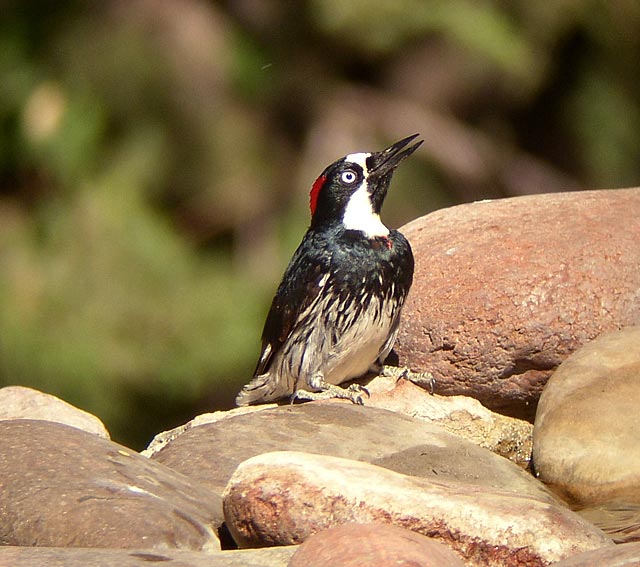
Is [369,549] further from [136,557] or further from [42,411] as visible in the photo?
[42,411]

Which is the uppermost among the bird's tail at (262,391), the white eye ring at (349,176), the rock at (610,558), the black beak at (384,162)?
the black beak at (384,162)

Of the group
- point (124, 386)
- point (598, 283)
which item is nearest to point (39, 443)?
point (598, 283)

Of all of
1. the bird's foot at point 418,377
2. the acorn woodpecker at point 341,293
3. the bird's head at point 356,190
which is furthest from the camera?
the bird's head at point 356,190

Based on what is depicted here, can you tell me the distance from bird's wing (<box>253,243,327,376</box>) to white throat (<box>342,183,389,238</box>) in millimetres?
224

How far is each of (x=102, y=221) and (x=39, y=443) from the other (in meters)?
5.27

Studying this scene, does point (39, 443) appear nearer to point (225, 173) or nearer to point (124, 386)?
point (124, 386)

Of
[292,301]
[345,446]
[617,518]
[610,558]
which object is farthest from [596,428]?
[610,558]

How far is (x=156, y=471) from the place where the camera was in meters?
3.75

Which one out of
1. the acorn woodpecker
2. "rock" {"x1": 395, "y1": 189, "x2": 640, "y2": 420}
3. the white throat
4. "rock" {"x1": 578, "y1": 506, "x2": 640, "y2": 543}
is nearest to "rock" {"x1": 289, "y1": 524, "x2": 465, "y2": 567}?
"rock" {"x1": 578, "y1": 506, "x2": 640, "y2": 543}

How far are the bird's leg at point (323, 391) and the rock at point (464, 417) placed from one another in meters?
0.06

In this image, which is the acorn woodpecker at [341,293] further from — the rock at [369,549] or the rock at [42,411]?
the rock at [369,549]

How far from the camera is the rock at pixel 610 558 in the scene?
112 inches

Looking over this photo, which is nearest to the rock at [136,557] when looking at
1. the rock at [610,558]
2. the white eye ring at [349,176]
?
the rock at [610,558]

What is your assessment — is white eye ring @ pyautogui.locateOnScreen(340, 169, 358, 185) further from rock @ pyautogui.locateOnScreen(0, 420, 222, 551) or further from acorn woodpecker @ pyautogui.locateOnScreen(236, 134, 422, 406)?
rock @ pyautogui.locateOnScreen(0, 420, 222, 551)
